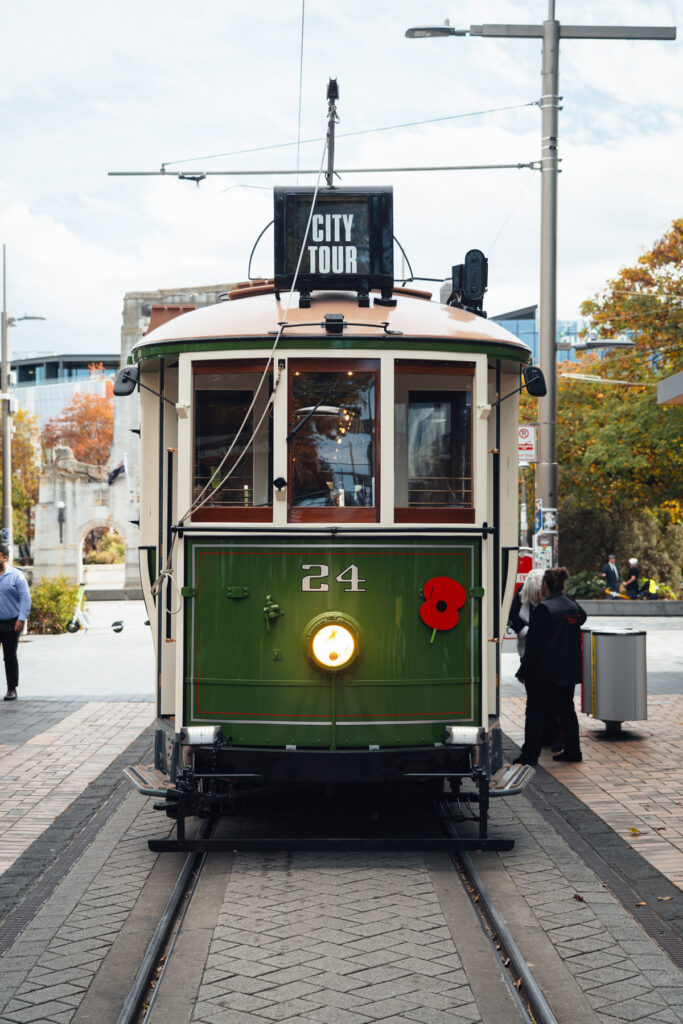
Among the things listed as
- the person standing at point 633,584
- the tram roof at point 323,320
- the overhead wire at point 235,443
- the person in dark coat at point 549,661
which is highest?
the tram roof at point 323,320

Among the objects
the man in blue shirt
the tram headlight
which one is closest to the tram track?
the tram headlight

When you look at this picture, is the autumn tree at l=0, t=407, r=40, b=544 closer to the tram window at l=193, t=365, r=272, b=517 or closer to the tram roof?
the tram roof

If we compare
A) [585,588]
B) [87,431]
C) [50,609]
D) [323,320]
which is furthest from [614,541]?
[87,431]

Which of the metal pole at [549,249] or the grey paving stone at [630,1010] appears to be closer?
the grey paving stone at [630,1010]

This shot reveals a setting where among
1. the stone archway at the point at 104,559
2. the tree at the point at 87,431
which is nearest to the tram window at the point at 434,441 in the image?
the stone archway at the point at 104,559

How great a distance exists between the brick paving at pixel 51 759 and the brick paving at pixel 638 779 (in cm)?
384

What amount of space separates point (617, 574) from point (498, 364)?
22597 mm

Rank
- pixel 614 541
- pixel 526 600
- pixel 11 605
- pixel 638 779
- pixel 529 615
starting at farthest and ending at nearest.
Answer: pixel 614 541 → pixel 11 605 → pixel 529 615 → pixel 526 600 → pixel 638 779

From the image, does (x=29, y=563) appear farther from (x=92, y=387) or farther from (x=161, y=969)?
(x=161, y=969)

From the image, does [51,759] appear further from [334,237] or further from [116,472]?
[116,472]

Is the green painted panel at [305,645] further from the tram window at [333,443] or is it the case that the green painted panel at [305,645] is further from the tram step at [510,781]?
the tram step at [510,781]

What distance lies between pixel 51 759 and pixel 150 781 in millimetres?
3410

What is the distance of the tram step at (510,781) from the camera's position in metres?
6.81

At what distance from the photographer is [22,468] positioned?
50.2 m
